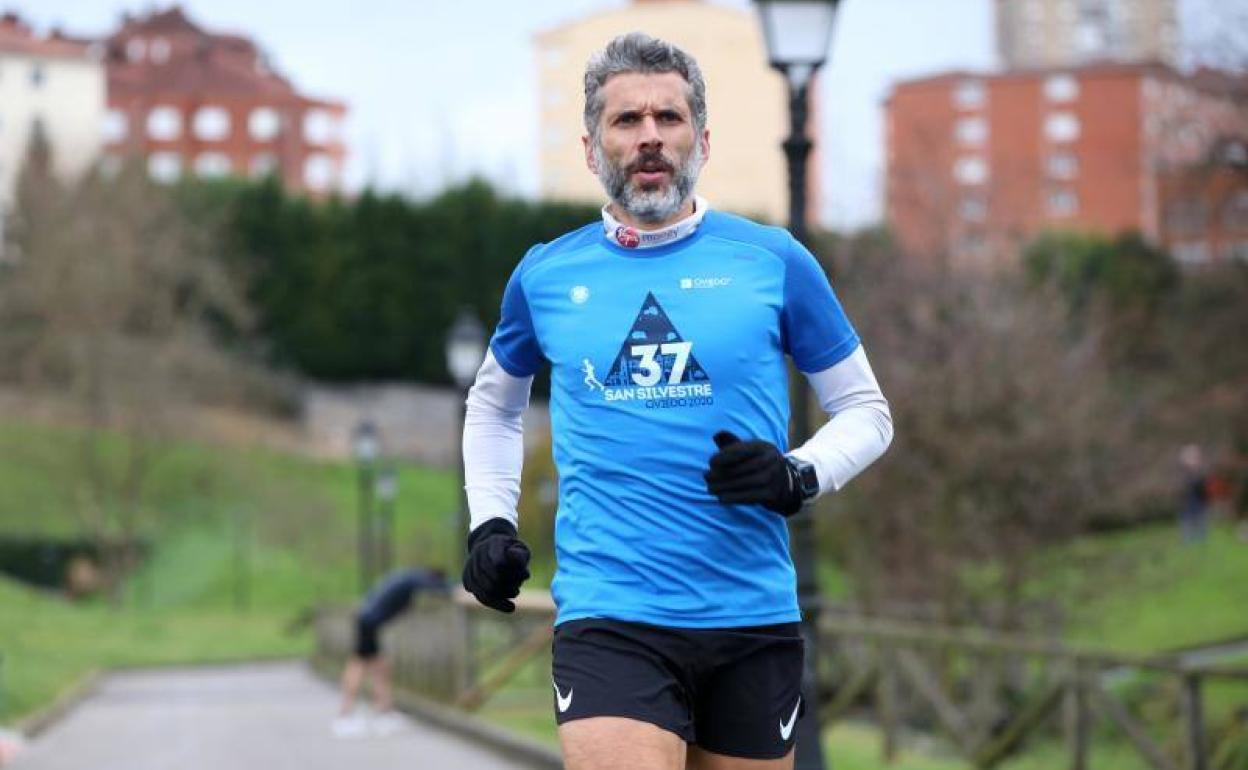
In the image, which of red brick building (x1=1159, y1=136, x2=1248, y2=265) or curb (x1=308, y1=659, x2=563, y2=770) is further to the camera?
red brick building (x1=1159, y1=136, x2=1248, y2=265)

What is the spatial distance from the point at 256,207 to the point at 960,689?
188 ft

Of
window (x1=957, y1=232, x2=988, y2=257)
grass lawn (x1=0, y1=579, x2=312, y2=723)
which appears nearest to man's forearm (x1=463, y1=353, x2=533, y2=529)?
grass lawn (x1=0, y1=579, x2=312, y2=723)

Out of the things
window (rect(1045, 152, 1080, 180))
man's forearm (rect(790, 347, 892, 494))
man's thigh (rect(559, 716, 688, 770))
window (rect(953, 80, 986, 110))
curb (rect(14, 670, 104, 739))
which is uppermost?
window (rect(953, 80, 986, 110))

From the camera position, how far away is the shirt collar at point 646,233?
464cm

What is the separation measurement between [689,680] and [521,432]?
0.87 meters

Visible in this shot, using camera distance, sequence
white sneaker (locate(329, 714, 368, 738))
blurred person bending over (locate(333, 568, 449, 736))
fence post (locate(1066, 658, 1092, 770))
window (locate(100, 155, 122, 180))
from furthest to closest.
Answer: window (locate(100, 155, 122, 180)) → blurred person bending over (locate(333, 568, 449, 736)) → white sneaker (locate(329, 714, 368, 738)) → fence post (locate(1066, 658, 1092, 770))

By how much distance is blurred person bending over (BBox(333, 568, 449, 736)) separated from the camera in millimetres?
18938

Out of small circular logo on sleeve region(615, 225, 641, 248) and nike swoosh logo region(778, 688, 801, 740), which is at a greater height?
small circular logo on sleeve region(615, 225, 641, 248)

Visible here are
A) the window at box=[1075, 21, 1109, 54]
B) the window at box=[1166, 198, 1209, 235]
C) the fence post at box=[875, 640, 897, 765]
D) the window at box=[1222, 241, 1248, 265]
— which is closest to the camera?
the fence post at box=[875, 640, 897, 765]

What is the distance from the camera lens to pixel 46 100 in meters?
79.0

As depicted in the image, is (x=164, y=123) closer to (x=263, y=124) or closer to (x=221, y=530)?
(x=263, y=124)

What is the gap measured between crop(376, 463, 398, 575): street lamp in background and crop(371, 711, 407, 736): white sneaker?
19.8 metres

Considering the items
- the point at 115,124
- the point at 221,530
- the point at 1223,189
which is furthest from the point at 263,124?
the point at 1223,189

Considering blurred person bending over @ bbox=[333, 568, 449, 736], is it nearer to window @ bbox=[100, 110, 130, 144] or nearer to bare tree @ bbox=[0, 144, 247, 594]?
bare tree @ bbox=[0, 144, 247, 594]
